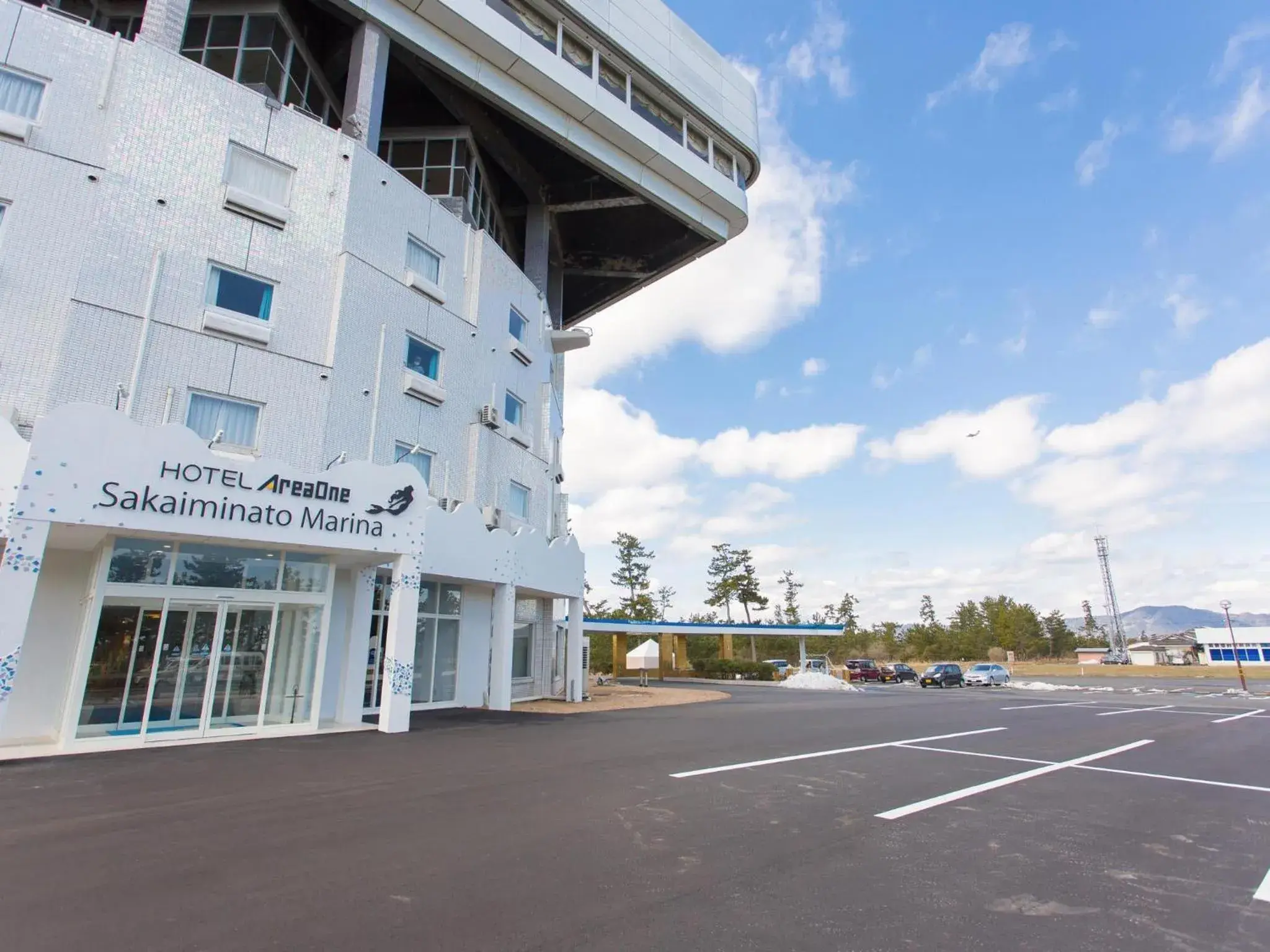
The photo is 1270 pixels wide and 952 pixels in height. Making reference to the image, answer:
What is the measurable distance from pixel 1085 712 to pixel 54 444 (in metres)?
24.9

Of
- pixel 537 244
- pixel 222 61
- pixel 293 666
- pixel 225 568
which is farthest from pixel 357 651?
pixel 537 244

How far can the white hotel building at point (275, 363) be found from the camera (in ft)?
36.5

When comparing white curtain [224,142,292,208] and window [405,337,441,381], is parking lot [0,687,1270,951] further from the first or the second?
white curtain [224,142,292,208]

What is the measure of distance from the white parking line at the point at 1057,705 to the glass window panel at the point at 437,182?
78.6 ft

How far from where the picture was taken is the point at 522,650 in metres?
21.7

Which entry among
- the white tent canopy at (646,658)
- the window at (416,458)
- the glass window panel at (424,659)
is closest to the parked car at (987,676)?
the white tent canopy at (646,658)

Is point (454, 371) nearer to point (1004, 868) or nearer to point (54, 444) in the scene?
point (54, 444)

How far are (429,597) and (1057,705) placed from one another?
2072 cm

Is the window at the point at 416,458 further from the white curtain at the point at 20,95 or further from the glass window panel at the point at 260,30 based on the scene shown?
the glass window panel at the point at 260,30

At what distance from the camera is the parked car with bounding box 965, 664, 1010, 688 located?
37.4 metres

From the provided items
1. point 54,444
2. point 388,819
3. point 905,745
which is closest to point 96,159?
point 54,444

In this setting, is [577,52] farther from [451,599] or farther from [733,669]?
[733,669]

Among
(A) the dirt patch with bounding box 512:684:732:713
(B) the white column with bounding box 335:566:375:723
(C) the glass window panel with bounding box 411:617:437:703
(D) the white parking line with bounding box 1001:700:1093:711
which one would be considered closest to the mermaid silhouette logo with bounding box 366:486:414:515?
(B) the white column with bounding box 335:566:375:723

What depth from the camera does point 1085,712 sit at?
1922 cm
